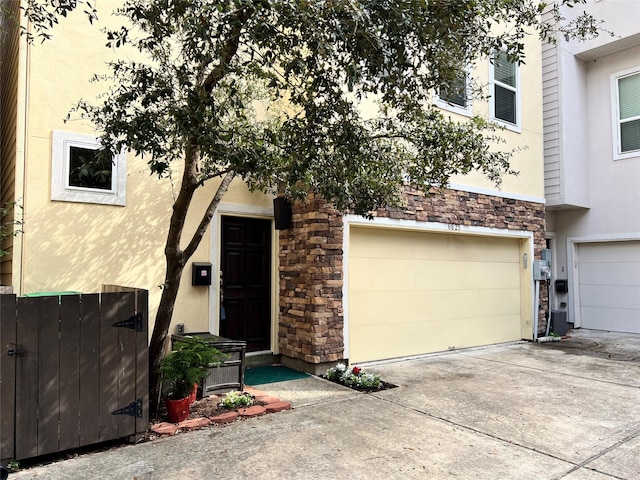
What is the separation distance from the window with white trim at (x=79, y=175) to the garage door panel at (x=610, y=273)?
34.0ft

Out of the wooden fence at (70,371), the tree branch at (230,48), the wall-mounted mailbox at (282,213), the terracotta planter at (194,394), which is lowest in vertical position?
the terracotta planter at (194,394)

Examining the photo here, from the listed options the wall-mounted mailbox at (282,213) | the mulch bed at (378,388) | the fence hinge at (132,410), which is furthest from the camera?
the wall-mounted mailbox at (282,213)

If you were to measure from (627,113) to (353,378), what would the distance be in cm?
918

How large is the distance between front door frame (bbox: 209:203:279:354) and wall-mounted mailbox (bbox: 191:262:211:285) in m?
0.13

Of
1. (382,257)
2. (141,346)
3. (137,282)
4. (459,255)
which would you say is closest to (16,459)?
(141,346)

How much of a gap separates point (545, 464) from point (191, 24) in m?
4.15

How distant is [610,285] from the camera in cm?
1040

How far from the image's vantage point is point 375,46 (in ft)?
10.8

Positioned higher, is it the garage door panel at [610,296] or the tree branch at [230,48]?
the tree branch at [230,48]

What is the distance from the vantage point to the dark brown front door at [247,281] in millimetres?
6184

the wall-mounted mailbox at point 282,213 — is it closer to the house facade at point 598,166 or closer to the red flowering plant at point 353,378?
the red flowering plant at point 353,378

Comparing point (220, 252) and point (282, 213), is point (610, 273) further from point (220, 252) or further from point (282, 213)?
point (220, 252)

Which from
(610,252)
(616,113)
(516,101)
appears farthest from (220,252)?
(616,113)

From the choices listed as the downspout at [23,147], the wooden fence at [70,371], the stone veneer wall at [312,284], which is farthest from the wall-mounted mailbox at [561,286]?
A: the downspout at [23,147]
